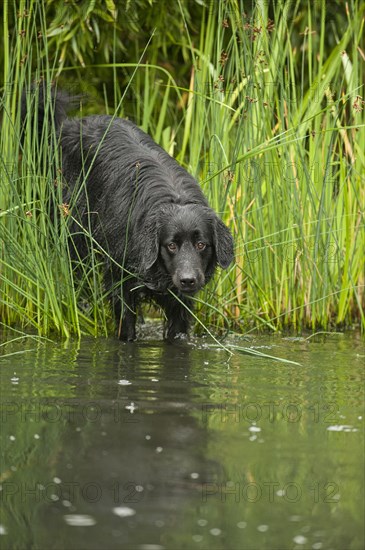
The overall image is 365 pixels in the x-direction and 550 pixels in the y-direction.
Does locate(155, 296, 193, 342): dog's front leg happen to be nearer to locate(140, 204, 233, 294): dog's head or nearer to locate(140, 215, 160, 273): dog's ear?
locate(140, 204, 233, 294): dog's head

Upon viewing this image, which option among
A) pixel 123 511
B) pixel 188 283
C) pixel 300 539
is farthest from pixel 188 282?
pixel 300 539

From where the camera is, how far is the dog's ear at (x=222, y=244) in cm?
596

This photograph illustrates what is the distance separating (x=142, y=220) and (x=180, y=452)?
256 centimetres

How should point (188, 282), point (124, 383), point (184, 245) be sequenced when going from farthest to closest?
point (184, 245) → point (188, 282) → point (124, 383)

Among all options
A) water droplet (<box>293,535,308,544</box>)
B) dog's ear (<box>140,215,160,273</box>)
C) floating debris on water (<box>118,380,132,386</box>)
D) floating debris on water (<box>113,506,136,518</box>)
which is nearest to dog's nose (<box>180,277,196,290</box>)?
dog's ear (<box>140,215,160,273</box>)

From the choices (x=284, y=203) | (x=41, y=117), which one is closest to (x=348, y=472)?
(x=284, y=203)

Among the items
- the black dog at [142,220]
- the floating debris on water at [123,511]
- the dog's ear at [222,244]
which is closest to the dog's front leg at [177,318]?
the black dog at [142,220]

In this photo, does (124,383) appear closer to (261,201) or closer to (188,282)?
(188,282)

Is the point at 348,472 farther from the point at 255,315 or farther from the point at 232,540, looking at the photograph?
the point at 255,315

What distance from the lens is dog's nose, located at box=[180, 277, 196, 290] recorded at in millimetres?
5654

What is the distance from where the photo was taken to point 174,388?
4711 mm

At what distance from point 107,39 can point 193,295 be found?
3.16 m

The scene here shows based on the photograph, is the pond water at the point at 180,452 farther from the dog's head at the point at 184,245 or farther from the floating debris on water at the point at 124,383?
the dog's head at the point at 184,245

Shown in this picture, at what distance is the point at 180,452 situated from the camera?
12.1ft
